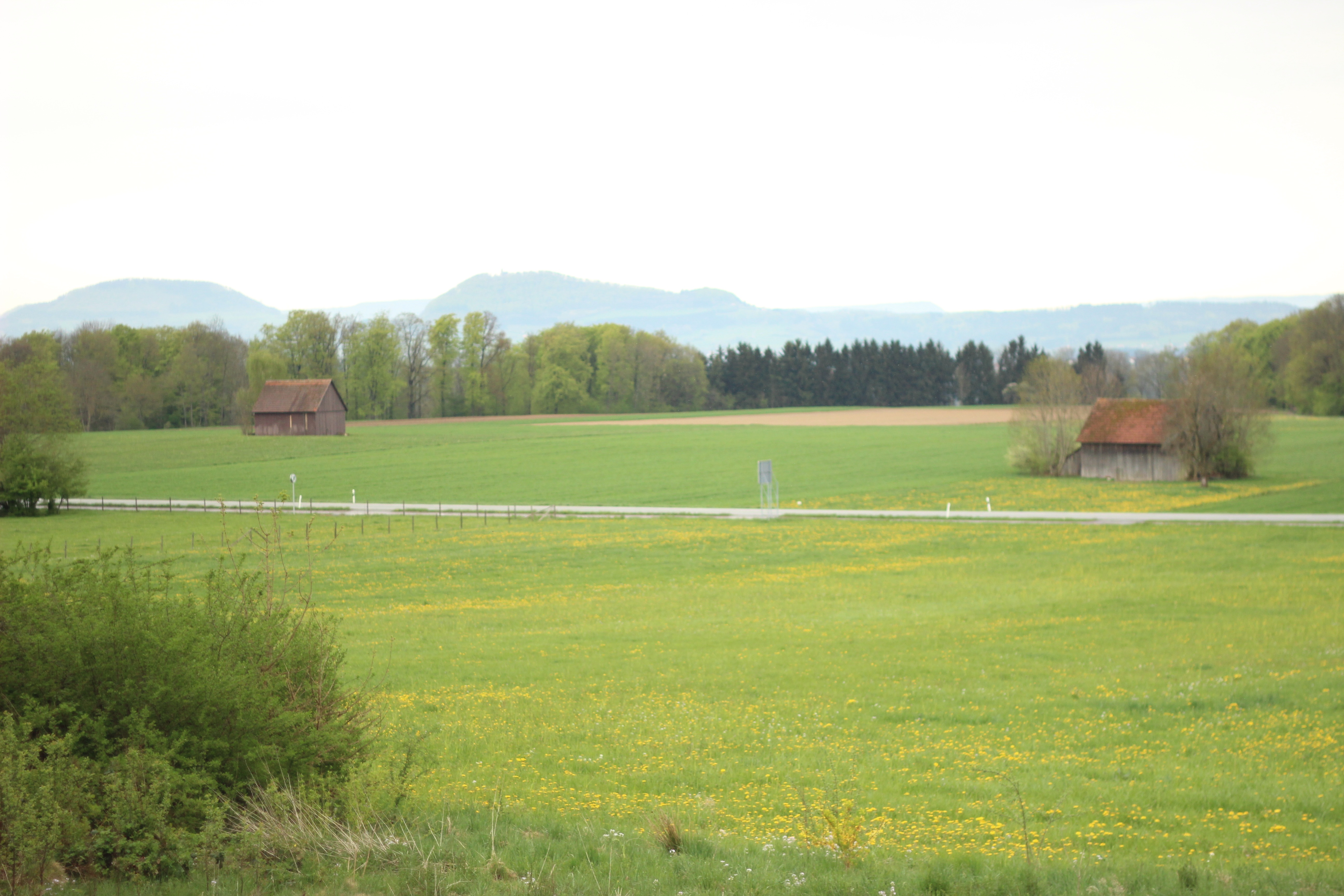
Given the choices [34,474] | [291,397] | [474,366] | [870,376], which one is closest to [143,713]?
[34,474]

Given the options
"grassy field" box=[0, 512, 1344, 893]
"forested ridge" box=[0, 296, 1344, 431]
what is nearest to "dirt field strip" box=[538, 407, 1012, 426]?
"forested ridge" box=[0, 296, 1344, 431]

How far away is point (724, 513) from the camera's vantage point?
174 ft

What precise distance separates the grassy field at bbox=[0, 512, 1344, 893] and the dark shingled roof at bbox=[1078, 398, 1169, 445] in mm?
28253

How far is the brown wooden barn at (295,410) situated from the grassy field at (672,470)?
4.30 meters

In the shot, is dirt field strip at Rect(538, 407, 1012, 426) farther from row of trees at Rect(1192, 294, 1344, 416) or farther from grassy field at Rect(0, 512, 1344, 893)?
grassy field at Rect(0, 512, 1344, 893)

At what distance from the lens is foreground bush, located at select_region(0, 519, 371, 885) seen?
23.0 ft

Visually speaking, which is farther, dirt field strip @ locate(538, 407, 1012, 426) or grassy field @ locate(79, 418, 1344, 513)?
dirt field strip @ locate(538, 407, 1012, 426)

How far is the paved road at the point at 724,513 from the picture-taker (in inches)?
1778

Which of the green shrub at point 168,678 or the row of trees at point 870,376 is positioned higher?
the row of trees at point 870,376

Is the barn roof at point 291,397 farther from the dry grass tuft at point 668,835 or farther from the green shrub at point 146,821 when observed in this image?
the dry grass tuft at point 668,835

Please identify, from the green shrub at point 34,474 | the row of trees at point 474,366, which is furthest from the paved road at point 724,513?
the row of trees at point 474,366

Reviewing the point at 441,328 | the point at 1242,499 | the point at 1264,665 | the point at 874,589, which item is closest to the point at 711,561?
the point at 874,589

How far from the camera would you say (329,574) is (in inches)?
1300

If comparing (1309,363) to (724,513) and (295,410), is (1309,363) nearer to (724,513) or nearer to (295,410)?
(724,513)
